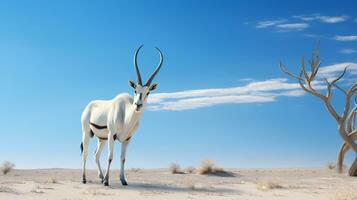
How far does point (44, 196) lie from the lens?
1219 cm

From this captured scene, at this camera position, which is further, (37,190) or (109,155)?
(109,155)

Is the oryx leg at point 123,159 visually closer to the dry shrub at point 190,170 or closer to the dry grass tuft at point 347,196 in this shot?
the dry grass tuft at point 347,196

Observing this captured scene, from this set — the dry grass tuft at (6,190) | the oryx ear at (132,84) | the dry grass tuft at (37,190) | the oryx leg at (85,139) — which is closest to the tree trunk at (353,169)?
the oryx leg at (85,139)

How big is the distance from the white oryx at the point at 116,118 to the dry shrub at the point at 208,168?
7.20 metres

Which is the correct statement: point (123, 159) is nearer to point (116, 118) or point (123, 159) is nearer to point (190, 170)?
point (116, 118)

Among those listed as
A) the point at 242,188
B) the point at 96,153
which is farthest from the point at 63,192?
the point at 242,188

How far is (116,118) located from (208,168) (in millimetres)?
8619

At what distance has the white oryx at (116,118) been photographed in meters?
14.5

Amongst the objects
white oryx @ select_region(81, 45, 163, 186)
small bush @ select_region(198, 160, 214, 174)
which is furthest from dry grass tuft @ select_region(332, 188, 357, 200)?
small bush @ select_region(198, 160, 214, 174)

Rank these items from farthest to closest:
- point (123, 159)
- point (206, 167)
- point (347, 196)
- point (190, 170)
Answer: point (190, 170) < point (206, 167) < point (123, 159) < point (347, 196)

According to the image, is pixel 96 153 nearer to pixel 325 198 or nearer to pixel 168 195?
pixel 168 195

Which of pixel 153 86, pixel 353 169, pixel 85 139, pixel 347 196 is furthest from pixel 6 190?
pixel 353 169

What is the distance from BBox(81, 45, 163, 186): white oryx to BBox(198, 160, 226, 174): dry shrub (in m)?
7.20

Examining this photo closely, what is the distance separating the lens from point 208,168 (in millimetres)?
22578
